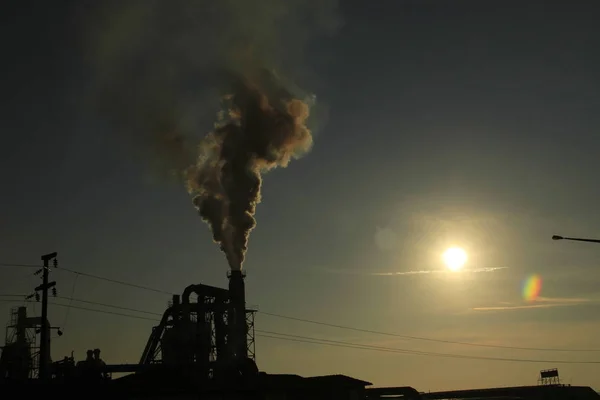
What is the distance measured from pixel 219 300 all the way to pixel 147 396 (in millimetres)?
23625

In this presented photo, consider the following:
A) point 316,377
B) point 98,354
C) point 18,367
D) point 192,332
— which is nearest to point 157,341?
point 192,332

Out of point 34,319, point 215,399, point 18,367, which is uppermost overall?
point 34,319

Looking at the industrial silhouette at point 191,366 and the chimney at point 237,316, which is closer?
the industrial silhouette at point 191,366

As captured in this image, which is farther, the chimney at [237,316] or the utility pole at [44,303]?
the chimney at [237,316]

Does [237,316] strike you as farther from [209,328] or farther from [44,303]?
[44,303]

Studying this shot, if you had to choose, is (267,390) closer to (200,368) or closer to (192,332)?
(200,368)

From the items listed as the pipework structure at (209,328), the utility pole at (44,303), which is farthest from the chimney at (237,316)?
the utility pole at (44,303)

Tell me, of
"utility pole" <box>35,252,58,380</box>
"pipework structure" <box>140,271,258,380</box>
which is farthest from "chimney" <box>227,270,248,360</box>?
"utility pole" <box>35,252,58,380</box>

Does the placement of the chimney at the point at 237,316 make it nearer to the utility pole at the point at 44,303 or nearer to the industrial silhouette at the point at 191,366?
the industrial silhouette at the point at 191,366

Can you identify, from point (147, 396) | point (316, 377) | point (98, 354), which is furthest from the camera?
point (98, 354)

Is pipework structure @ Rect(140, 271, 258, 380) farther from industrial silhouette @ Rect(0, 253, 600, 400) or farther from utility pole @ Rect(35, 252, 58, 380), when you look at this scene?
utility pole @ Rect(35, 252, 58, 380)

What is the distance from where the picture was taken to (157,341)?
224 ft

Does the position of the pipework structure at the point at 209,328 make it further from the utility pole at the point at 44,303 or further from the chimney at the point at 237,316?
the utility pole at the point at 44,303

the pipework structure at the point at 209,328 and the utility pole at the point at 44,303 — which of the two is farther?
the pipework structure at the point at 209,328
